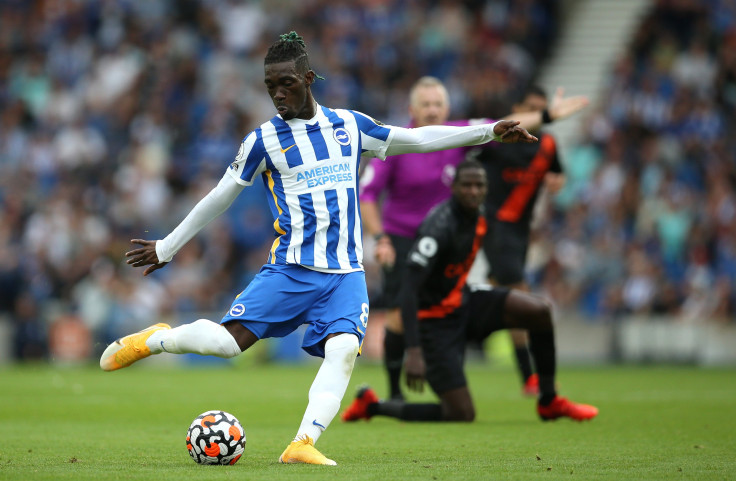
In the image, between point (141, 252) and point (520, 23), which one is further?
point (520, 23)

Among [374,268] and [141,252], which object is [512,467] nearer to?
[141,252]

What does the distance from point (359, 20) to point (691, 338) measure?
936 centimetres

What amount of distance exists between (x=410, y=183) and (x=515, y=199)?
141 cm

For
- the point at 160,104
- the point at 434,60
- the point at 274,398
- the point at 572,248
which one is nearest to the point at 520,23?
the point at 434,60

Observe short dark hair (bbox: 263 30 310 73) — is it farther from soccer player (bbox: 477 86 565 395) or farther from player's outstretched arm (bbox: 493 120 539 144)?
soccer player (bbox: 477 86 565 395)

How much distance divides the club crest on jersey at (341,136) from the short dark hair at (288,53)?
370 millimetres

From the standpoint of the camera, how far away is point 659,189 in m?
19.0

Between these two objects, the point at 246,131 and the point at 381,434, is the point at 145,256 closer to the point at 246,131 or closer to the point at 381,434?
the point at 381,434

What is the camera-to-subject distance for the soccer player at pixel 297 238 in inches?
243

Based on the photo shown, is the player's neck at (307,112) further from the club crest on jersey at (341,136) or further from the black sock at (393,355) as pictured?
the black sock at (393,355)

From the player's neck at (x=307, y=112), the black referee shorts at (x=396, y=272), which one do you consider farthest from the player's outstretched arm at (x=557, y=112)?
the player's neck at (x=307, y=112)

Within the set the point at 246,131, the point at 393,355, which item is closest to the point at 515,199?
the point at 393,355

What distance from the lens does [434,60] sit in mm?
21734

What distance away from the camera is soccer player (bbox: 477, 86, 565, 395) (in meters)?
10.5
